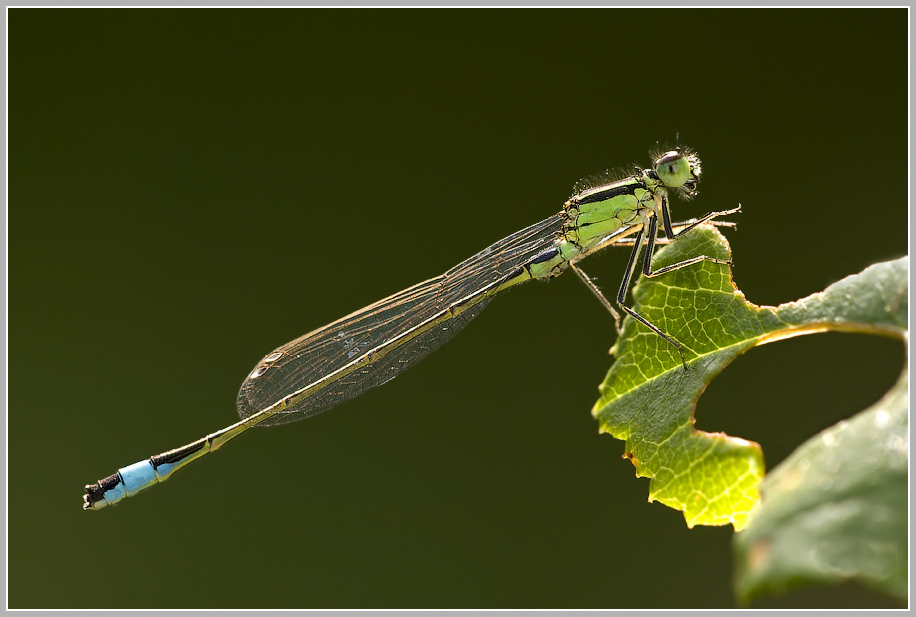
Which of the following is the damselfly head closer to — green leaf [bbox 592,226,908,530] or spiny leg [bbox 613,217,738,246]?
spiny leg [bbox 613,217,738,246]

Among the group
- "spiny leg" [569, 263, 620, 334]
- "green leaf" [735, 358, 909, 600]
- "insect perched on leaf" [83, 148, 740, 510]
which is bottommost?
"green leaf" [735, 358, 909, 600]

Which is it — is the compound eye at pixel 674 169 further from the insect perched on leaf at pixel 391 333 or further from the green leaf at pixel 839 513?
the green leaf at pixel 839 513

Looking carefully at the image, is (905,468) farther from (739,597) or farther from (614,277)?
(614,277)

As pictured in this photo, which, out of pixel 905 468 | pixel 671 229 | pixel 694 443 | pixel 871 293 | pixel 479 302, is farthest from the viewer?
pixel 479 302

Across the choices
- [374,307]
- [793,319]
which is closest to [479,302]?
[374,307]

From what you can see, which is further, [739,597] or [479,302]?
[479,302]

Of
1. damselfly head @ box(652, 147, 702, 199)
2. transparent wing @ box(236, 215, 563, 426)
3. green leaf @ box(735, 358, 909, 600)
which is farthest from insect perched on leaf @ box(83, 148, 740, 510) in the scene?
green leaf @ box(735, 358, 909, 600)

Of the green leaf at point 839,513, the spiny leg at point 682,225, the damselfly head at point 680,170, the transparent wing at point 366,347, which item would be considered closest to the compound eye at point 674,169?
the damselfly head at point 680,170

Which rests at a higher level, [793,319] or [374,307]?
[374,307]
